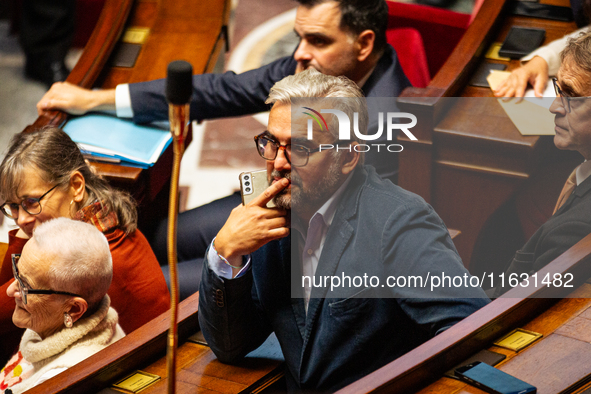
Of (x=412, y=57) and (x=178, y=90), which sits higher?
(x=178, y=90)

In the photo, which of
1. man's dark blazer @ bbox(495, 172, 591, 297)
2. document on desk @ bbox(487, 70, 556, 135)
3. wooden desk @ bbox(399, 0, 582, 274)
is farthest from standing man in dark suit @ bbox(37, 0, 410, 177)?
man's dark blazer @ bbox(495, 172, 591, 297)

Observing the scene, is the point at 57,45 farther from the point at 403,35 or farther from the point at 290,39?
the point at 403,35

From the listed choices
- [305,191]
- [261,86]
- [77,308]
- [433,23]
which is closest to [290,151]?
[305,191]

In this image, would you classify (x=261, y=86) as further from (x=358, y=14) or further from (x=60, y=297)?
(x=60, y=297)

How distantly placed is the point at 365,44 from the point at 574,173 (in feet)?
3.18

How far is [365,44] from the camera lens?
2408mm

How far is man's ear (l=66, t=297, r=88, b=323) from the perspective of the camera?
1.54 m

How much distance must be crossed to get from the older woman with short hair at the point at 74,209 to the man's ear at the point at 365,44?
100 cm

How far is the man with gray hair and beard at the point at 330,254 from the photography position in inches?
55.4

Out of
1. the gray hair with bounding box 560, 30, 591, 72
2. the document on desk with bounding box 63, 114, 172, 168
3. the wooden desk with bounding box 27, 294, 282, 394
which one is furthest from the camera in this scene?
the document on desk with bounding box 63, 114, 172, 168

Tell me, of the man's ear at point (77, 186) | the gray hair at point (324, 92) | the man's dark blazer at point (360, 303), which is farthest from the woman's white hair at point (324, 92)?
the man's ear at point (77, 186)

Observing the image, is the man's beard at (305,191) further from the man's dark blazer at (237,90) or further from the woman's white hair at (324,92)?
the man's dark blazer at (237,90)

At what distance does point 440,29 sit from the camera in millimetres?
3158

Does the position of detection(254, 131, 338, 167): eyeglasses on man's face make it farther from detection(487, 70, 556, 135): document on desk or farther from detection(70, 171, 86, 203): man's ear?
detection(487, 70, 556, 135): document on desk
